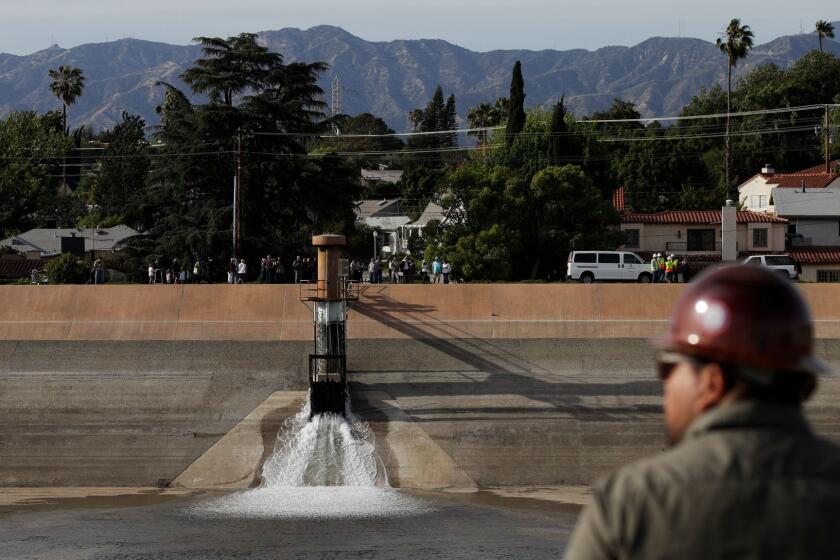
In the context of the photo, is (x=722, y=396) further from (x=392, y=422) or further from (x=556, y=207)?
(x=556, y=207)

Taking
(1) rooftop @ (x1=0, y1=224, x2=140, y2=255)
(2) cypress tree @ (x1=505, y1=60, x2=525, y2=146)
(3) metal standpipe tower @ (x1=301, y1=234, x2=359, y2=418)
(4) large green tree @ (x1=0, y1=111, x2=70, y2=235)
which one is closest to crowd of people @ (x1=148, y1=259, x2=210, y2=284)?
(3) metal standpipe tower @ (x1=301, y1=234, x2=359, y2=418)

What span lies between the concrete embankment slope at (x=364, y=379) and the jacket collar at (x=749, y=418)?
2999 centimetres

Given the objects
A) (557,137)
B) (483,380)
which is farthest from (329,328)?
(557,137)

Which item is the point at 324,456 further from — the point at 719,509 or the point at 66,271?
the point at 719,509

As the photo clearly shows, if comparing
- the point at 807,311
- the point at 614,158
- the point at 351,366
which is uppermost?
the point at 614,158

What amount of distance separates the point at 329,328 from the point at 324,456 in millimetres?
4682

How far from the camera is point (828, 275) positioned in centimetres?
6003

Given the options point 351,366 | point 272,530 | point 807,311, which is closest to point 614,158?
point 351,366

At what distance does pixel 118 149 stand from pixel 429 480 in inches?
3314

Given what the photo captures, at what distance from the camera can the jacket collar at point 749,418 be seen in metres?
2.53

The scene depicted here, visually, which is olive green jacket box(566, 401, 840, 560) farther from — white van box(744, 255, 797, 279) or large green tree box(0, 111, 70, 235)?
large green tree box(0, 111, 70, 235)

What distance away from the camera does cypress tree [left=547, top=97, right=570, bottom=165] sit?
76562 millimetres

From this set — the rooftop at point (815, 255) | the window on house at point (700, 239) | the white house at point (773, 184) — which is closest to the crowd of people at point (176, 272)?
the window on house at point (700, 239)

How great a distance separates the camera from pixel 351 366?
37531 millimetres
